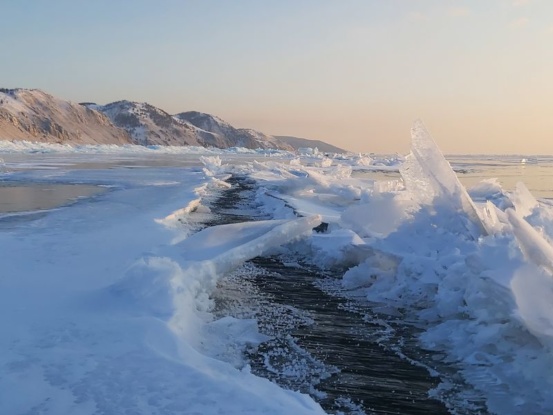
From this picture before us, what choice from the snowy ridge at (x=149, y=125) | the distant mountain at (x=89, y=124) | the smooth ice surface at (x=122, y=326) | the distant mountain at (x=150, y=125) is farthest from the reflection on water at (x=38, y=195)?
the distant mountain at (x=150, y=125)

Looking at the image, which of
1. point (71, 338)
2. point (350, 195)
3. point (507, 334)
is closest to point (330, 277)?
point (507, 334)

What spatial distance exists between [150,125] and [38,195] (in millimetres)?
127068

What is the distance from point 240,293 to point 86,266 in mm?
1818

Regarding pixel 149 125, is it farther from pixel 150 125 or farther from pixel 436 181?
pixel 436 181

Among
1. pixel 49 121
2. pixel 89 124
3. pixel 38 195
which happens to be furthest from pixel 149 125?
pixel 38 195

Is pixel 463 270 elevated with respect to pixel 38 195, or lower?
elevated

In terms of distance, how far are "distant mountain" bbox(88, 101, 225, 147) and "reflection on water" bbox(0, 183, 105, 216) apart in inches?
4354

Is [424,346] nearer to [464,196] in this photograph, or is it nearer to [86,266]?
[464,196]

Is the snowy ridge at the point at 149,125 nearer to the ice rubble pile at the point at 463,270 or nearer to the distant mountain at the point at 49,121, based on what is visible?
the distant mountain at the point at 49,121

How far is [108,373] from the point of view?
331cm

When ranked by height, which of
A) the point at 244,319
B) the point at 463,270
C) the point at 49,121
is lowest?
the point at 244,319

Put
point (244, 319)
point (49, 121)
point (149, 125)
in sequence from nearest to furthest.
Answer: point (244, 319), point (49, 121), point (149, 125)

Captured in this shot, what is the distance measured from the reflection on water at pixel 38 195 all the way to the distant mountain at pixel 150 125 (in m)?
111

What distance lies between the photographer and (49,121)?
90938mm
